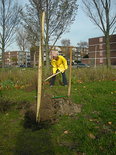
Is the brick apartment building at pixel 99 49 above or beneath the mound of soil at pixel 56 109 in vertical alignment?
above

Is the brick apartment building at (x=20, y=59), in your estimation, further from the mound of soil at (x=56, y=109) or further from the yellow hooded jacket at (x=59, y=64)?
the mound of soil at (x=56, y=109)

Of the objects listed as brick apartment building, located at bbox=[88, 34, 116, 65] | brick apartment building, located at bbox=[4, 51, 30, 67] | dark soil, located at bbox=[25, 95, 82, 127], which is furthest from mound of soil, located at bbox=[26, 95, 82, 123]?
brick apartment building, located at bbox=[88, 34, 116, 65]

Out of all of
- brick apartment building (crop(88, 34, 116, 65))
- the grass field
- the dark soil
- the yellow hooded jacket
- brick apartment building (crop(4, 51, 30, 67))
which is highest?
brick apartment building (crop(88, 34, 116, 65))

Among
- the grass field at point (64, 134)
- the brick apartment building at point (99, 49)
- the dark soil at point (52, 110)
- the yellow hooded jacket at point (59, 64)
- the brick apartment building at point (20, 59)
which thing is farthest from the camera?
the brick apartment building at point (99, 49)

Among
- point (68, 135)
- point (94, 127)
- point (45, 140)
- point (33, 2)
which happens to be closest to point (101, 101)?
point (94, 127)

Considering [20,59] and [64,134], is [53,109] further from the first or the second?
[20,59]

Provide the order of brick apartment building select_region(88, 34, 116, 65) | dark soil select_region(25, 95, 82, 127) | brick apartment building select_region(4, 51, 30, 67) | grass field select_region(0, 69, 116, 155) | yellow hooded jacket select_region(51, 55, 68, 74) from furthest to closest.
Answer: brick apartment building select_region(88, 34, 116, 65) < brick apartment building select_region(4, 51, 30, 67) < yellow hooded jacket select_region(51, 55, 68, 74) < dark soil select_region(25, 95, 82, 127) < grass field select_region(0, 69, 116, 155)

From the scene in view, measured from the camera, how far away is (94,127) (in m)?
2.75

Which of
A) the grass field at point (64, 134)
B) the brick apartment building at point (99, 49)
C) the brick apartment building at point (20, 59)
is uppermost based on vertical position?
the brick apartment building at point (99, 49)

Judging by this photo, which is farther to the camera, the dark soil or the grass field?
the dark soil

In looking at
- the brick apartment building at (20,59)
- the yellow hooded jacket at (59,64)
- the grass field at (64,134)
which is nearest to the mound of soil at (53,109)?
the grass field at (64,134)

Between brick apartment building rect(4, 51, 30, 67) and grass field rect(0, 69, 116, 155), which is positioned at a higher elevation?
brick apartment building rect(4, 51, 30, 67)

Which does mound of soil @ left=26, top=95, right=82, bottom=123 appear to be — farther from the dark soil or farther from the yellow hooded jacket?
the yellow hooded jacket

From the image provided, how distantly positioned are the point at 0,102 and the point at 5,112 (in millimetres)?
371
